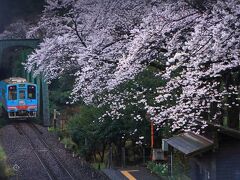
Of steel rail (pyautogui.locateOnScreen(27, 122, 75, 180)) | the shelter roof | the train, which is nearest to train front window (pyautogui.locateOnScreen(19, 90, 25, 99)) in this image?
the train

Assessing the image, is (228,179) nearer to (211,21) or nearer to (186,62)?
(186,62)

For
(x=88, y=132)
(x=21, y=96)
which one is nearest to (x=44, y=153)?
(x=88, y=132)

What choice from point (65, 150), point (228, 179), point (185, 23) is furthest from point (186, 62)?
point (65, 150)

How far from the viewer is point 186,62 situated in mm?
7582

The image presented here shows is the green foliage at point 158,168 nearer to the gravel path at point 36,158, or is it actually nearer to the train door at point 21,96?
the gravel path at point 36,158

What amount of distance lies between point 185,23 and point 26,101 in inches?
688

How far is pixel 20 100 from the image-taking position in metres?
23.8

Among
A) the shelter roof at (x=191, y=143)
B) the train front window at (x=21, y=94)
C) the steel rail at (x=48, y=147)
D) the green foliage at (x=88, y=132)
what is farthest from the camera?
the train front window at (x=21, y=94)

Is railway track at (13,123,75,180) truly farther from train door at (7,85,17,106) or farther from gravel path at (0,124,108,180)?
train door at (7,85,17,106)

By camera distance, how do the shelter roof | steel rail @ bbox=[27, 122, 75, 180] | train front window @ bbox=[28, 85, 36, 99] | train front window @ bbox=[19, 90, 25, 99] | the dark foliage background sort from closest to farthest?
the shelter roof → the dark foliage background → steel rail @ bbox=[27, 122, 75, 180] → train front window @ bbox=[19, 90, 25, 99] → train front window @ bbox=[28, 85, 36, 99]

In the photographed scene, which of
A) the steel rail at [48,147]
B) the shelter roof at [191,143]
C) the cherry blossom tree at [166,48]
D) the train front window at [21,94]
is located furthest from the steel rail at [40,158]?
the shelter roof at [191,143]

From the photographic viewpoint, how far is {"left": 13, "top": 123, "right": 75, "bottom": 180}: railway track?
1280 centimetres

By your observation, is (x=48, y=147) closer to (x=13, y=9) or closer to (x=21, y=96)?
(x=21, y=96)

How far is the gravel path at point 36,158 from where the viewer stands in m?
12.8
